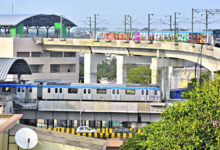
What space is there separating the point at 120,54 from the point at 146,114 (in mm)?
28836

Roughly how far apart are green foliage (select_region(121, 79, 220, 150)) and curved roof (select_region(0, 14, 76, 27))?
71.5 meters

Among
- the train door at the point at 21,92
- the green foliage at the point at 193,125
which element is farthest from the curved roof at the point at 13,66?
the green foliage at the point at 193,125

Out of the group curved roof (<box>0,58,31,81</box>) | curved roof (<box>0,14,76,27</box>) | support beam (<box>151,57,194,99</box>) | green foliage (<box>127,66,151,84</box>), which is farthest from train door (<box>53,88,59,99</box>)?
green foliage (<box>127,66,151,84</box>)

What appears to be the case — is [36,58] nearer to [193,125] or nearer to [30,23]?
[30,23]

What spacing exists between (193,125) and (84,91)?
35.3 m

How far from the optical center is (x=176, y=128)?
38.1m

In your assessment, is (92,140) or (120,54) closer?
(92,140)

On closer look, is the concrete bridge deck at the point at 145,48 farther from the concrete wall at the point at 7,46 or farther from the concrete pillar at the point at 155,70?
the concrete wall at the point at 7,46

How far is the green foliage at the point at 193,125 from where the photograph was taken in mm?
36719

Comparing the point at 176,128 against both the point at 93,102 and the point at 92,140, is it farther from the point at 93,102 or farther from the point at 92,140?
the point at 93,102

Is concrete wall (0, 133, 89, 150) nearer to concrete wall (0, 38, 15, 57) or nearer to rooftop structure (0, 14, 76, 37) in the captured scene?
concrete wall (0, 38, 15, 57)

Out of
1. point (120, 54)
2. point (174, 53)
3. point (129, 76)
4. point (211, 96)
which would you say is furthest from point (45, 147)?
point (129, 76)

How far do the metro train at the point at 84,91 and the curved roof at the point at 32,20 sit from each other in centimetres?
3916

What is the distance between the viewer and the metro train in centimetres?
6994
